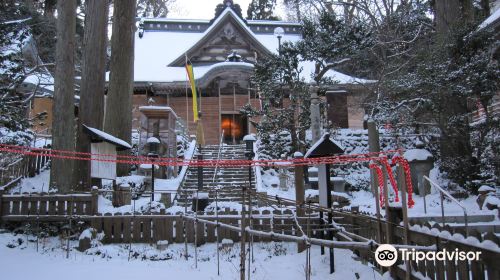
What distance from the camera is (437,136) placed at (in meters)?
14.9

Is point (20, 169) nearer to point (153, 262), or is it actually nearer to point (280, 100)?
point (153, 262)

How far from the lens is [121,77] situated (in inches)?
601

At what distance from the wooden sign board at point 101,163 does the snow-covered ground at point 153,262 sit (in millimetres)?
1717

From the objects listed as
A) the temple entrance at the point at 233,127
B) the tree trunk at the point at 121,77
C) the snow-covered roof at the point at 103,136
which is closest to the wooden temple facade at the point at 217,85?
the temple entrance at the point at 233,127

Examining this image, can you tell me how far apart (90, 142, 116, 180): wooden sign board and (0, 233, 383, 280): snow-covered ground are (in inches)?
67.6

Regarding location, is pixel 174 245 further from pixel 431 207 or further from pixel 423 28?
pixel 423 28

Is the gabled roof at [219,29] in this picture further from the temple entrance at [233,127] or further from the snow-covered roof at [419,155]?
the snow-covered roof at [419,155]

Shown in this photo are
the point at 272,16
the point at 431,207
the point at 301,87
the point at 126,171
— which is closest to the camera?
the point at 431,207

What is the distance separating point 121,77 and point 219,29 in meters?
10.4

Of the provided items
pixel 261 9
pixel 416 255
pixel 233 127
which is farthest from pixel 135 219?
pixel 261 9

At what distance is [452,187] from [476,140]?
173 centimetres

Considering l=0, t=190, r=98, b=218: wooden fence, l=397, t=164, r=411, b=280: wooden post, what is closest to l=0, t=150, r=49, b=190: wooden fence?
l=0, t=190, r=98, b=218: wooden fence

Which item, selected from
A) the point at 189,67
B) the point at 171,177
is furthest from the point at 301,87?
the point at 171,177

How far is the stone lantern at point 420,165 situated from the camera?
43.5 feet
